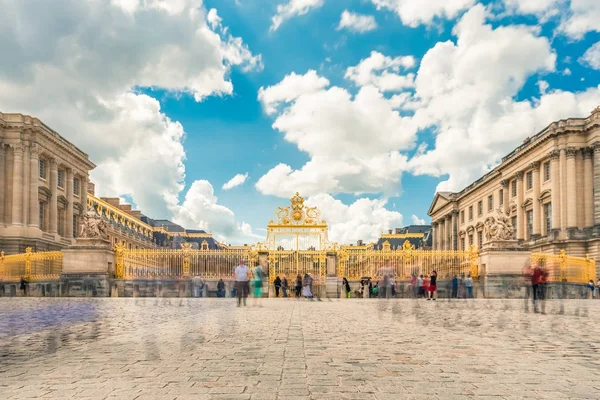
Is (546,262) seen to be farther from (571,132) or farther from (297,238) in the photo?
(571,132)

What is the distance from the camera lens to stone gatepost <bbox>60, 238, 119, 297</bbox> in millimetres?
25859

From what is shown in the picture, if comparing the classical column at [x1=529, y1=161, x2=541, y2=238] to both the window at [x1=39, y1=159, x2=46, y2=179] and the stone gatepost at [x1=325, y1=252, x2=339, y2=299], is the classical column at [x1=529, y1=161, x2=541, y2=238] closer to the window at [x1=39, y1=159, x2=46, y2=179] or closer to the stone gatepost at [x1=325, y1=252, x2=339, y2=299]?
the stone gatepost at [x1=325, y1=252, x2=339, y2=299]

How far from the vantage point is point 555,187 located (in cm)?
5128

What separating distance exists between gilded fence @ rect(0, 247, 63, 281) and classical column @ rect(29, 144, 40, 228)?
20.6 m

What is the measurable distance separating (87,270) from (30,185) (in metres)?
29.1

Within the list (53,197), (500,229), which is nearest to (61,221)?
(53,197)

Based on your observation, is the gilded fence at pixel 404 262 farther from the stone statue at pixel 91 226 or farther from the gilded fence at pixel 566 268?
the stone statue at pixel 91 226

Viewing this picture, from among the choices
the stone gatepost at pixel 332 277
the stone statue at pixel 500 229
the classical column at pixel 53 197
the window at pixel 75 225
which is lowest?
the stone gatepost at pixel 332 277

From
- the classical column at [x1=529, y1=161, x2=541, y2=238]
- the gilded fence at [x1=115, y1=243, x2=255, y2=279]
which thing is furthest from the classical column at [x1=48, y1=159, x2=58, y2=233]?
the classical column at [x1=529, y1=161, x2=541, y2=238]

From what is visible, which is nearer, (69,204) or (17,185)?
(17,185)

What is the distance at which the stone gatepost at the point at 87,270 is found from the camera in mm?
25859

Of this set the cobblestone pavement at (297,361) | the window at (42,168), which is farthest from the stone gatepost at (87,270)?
the window at (42,168)

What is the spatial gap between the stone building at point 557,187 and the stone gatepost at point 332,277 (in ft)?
70.0

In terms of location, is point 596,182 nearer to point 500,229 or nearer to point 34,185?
point 500,229
